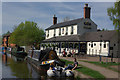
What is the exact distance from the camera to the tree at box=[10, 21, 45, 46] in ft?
169

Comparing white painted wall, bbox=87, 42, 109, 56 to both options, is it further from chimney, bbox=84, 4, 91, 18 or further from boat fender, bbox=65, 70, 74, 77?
boat fender, bbox=65, 70, 74, 77

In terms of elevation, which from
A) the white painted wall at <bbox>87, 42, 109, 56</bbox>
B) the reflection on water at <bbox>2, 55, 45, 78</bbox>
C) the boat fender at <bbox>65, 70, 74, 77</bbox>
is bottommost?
the reflection on water at <bbox>2, 55, 45, 78</bbox>

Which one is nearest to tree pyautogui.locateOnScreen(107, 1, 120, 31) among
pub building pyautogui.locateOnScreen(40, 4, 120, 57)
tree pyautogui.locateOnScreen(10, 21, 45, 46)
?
pub building pyautogui.locateOnScreen(40, 4, 120, 57)

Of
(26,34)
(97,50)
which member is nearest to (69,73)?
(97,50)

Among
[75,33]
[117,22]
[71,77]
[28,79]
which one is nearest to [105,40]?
[117,22]

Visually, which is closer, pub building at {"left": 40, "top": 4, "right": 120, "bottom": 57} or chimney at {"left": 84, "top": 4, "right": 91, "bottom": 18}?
pub building at {"left": 40, "top": 4, "right": 120, "bottom": 57}

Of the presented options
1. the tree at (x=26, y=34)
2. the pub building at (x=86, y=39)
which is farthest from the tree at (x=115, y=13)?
the tree at (x=26, y=34)

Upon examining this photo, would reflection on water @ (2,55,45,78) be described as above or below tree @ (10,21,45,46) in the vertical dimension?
below

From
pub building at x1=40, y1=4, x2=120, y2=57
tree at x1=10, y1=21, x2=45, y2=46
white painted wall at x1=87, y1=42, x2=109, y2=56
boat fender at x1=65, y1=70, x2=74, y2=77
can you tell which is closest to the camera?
boat fender at x1=65, y1=70, x2=74, y2=77

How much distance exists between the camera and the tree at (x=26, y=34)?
2031 inches

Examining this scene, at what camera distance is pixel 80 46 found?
3175 centimetres

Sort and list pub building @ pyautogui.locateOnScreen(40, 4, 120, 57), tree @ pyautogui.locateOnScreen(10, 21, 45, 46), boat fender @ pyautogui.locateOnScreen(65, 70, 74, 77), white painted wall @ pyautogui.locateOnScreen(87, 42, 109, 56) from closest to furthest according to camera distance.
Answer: boat fender @ pyautogui.locateOnScreen(65, 70, 74, 77), white painted wall @ pyautogui.locateOnScreen(87, 42, 109, 56), pub building @ pyautogui.locateOnScreen(40, 4, 120, 57), tree @ pyautogui.locateOnScreen(10, 21, 45, 46)

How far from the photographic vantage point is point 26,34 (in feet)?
169

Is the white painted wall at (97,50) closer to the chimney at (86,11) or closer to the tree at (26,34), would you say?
the chimney at (86,11)
